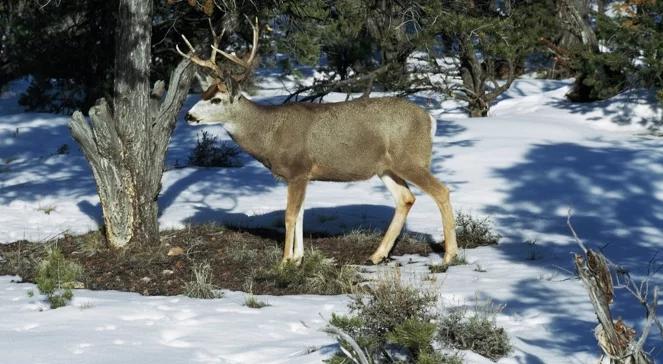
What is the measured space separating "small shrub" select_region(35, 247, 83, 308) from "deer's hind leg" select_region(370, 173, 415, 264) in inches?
120

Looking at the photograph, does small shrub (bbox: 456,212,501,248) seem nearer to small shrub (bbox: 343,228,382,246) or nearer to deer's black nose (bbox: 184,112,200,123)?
small shrub (bbox: 343,228,382,246)

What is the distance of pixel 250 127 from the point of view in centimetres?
1095

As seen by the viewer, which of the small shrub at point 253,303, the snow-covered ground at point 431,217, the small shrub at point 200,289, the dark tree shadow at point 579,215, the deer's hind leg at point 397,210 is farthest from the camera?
the deer's hind leg at point 397,210

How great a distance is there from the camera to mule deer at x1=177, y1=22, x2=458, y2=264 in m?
10.6

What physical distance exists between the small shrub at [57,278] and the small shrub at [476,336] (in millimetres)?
3374

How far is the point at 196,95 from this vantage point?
84.5 feet

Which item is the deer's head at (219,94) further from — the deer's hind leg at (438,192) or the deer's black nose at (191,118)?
the deer's hind leg at (438,192)

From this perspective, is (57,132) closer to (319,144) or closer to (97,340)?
(319,144)

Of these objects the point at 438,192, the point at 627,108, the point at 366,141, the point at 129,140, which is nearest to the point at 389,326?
the point at 438,192

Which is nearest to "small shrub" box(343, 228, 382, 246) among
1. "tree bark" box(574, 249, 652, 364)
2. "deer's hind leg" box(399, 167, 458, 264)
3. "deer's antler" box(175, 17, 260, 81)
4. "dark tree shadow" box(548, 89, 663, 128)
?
"deer's hind leg" box(399, 167, 458, 264)

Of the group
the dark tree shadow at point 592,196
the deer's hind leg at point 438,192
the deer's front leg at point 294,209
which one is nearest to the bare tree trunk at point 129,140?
the deer's front leg at point 294,209

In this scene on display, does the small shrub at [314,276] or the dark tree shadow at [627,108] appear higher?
the dark tree shadow at [627,108]

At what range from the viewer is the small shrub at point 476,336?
699 cm

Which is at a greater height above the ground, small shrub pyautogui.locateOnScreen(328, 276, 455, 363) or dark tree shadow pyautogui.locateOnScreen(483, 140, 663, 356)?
small shrub pyautogui.locateOnScreen(328, 276, 455, 363)
